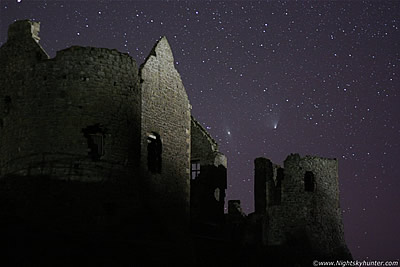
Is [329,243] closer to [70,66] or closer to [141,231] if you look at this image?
[141,231]

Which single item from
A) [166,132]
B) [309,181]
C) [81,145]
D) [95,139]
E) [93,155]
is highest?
[166,132]

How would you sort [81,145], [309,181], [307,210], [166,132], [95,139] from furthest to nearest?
[309,181], [307,210], [166,132], [95,139], [81,145]

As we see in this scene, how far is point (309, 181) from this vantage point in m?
31.2

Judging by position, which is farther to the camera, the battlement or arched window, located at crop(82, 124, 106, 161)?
the battlement

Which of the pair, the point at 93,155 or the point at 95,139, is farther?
the point at 95,139

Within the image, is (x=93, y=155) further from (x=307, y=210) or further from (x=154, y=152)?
(x=307, y=210)

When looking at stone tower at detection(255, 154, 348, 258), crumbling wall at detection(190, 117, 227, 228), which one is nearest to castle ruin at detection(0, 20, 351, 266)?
crumbling wall at detection(190, 117, 227, 228)

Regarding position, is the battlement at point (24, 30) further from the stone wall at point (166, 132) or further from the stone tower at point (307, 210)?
the stone tower at point (307, 210)

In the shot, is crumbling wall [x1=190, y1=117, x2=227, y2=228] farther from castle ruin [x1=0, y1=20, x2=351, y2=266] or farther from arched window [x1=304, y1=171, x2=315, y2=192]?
castle ruin [x1=0, y1=20, x2=351, y2=266]

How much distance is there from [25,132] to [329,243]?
1654 cm

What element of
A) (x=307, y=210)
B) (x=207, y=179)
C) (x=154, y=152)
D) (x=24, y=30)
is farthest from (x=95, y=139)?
(x=307, y=210)

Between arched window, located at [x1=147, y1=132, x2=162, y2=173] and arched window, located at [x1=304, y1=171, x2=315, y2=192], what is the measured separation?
11344mm

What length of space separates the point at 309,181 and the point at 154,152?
1204 centimetres

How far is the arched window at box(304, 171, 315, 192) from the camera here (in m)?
30.6
